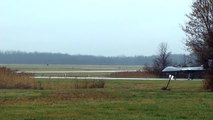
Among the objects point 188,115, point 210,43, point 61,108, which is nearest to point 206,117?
point 188,115

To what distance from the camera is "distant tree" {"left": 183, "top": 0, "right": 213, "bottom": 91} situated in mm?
35688

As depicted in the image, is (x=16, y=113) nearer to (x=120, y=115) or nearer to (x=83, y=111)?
(x=83, y=111)

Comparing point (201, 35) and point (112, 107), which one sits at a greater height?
point (201, 35)

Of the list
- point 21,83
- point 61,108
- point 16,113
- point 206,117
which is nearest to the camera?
point 206,117

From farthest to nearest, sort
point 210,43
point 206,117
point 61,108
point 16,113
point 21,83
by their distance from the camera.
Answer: point 21,83, point 210,43, point 61,108, point 16,113, point 206,117

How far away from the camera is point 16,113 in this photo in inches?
682

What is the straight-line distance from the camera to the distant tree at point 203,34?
35.7m

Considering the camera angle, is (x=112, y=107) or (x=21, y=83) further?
(x=21, y=83)

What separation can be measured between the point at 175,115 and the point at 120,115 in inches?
71.8

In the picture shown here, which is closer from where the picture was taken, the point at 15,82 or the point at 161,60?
the point at 15,82

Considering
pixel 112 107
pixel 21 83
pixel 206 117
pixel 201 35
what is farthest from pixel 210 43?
pixel 206 117

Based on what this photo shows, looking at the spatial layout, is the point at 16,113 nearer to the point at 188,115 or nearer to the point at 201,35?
the point at 188,115

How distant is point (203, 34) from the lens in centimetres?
3622

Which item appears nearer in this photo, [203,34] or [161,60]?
[203,34]
